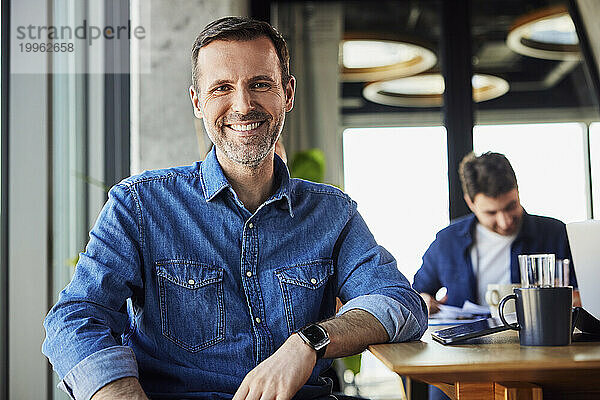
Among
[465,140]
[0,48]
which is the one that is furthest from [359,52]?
[0,48]

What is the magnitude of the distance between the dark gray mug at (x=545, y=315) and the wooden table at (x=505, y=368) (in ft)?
0.06

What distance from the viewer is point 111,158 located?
3.38m

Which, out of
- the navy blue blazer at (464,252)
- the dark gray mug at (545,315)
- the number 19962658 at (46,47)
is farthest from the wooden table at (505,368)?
the number 19962658 at (46,47)

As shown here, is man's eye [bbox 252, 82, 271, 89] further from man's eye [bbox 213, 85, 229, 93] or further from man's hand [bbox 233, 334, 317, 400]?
man's hand [bbox 233, 334, 317, 400]

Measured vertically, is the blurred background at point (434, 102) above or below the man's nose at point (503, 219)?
above

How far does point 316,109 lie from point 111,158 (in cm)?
146

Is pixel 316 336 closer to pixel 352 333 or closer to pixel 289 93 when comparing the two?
pixel 352 333

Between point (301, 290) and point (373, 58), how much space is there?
3176mm

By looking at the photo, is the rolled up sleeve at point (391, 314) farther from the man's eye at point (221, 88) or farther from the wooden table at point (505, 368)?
the man's eye at point (221, 88)

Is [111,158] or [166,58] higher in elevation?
[166,58]

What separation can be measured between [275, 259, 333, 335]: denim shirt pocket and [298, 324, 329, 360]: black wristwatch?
0.60ft

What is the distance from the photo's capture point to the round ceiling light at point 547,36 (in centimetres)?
444

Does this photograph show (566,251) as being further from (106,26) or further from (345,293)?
(106,26)

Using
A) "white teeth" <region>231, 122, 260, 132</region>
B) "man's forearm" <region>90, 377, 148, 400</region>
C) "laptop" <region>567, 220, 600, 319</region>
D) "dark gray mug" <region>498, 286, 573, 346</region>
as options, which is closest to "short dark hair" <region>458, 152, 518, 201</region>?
"laptop" <region>567, 220, 600, 319</region>
